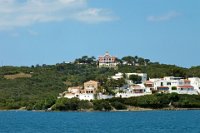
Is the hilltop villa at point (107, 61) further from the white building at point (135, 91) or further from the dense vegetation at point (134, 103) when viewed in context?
the dense vegetation at point (134, 103)

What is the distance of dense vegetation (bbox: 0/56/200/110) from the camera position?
384 ft

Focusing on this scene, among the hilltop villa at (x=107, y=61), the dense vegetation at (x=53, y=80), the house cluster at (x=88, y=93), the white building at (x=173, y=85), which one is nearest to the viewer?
the house cluster at (x=88, y=93)

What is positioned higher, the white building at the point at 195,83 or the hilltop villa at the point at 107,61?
the hilltop villa at the point at 107,61

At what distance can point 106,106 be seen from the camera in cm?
10681

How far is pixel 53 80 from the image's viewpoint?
493 ft

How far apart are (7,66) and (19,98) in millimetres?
49735

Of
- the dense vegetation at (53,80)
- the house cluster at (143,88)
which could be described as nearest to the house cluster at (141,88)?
the house cluster at (143,88)

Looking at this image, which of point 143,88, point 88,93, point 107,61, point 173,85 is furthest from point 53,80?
point 173,85

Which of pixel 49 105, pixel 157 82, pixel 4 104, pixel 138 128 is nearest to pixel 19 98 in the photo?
pixel 4 104

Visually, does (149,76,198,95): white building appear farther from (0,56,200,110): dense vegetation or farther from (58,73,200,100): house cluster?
(0,56,200,110): dense vegetation

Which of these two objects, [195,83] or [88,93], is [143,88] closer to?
[88,93]

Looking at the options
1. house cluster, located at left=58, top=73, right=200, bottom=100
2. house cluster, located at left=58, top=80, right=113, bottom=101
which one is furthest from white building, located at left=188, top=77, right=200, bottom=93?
house cluster, located at left=58, top=80, right=113, bottom=101

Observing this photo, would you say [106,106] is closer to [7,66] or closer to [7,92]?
[7,92]

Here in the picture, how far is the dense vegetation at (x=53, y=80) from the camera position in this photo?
11706 centimetres
